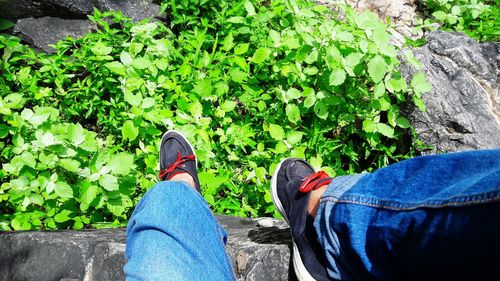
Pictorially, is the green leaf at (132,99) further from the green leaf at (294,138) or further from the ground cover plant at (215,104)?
the green leaf at (294,138)

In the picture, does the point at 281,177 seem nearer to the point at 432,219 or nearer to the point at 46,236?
the point at 432,219

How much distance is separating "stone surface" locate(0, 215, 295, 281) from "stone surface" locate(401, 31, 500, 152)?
1409 mm

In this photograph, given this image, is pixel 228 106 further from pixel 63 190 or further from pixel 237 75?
pixel 63 190

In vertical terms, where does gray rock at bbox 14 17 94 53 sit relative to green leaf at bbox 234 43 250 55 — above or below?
below

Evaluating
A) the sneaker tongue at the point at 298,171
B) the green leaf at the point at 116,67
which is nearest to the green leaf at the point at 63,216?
the green leaf at the point at 116,67

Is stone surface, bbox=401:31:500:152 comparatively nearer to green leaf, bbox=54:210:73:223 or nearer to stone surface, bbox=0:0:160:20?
stone surface, bbox=0:0:160:20

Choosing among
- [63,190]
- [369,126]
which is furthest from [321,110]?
[63,190]

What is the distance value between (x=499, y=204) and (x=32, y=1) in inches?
131

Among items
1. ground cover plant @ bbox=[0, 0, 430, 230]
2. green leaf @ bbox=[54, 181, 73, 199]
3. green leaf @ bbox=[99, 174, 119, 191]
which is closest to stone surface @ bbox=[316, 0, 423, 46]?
ground cover plant @ bbox=[0, 0, 430, 230]

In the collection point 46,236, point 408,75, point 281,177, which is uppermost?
point 408,75

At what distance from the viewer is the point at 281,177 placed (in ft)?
6.95

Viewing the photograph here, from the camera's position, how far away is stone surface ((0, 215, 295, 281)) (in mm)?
1947

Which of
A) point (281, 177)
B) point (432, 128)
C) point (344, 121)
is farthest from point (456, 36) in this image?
point (281, 177)

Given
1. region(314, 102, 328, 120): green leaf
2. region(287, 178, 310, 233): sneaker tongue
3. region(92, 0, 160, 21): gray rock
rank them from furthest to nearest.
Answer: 1. region(92, 0, 160, 21): gray rock
2. region(314, 102, 328, 120): green leaf
3. region(287, 178, 310, 233): sneaker tongue
